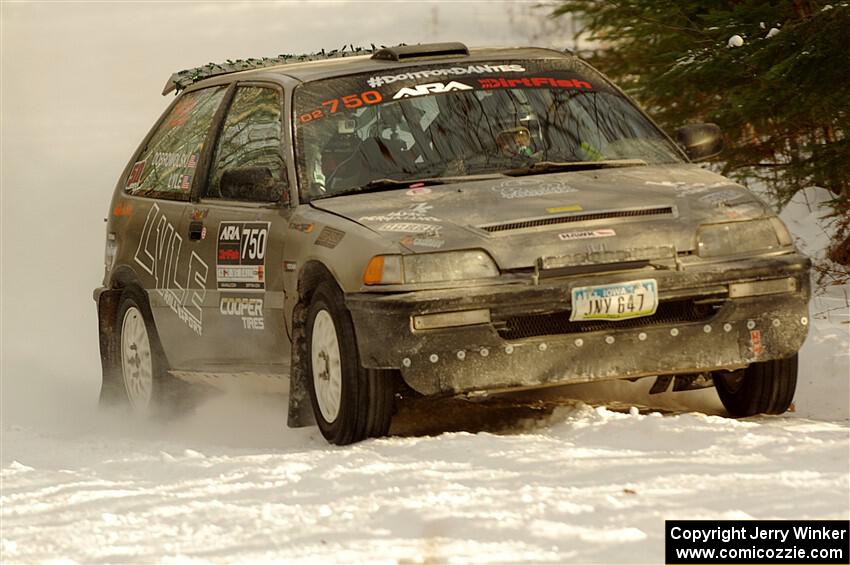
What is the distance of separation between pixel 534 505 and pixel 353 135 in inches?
113

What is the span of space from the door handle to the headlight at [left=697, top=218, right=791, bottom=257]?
2.51 metres

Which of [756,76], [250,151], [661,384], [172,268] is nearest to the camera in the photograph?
[661,384]

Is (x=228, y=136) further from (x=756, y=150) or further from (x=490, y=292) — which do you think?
(x=756, y=150)

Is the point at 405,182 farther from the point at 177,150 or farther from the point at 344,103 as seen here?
the point at 177,150

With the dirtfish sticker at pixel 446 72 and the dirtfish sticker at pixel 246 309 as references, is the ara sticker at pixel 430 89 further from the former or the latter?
the dirtfish sticker at pixel 246 309

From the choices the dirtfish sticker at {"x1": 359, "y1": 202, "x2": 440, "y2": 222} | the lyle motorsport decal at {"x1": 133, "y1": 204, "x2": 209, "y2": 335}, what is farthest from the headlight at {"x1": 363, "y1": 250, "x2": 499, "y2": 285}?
the lyle motorsport decal at {"x1": 133, "y1": 204, "x2": 209, "y2": 335}

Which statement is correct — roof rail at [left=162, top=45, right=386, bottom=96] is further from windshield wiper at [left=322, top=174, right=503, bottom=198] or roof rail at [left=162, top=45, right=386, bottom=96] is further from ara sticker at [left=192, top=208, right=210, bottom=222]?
windshield wiper at [left=322, top=174, right=503, bottom=198]

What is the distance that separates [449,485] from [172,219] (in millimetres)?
3388

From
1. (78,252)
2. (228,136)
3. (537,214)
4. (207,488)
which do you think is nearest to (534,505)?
(207,488)

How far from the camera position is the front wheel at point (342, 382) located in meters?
7.11

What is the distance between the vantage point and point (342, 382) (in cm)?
716

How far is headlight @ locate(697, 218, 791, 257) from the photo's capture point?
23.5 ft

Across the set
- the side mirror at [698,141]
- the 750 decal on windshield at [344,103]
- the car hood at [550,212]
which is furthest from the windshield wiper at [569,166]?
the 750 decal on windshield at [344,103]

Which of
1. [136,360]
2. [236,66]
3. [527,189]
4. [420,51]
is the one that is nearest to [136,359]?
[136,360]
